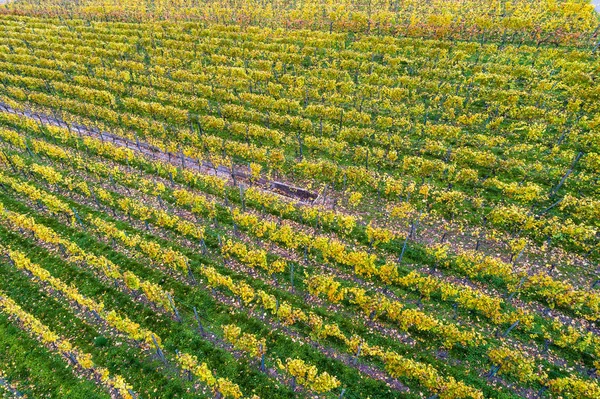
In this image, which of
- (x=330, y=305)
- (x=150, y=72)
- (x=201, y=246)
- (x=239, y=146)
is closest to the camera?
(x=330, y=305)

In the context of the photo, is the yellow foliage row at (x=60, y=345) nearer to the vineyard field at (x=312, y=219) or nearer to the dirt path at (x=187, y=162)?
the vineyard field at (x=312, y=219)

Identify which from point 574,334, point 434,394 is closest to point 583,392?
point 574,334

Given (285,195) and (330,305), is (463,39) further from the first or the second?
(330,305)

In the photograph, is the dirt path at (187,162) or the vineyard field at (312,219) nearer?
the vineyard field at (312,219)

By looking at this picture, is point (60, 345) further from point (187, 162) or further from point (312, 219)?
point (187, 162)

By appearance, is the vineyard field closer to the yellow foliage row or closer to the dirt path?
the yellow foliage row

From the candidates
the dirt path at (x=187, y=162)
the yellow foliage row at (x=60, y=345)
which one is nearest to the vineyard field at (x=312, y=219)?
the yellow foliage row at (x=60, y=345)

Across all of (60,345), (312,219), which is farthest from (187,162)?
(60,345)

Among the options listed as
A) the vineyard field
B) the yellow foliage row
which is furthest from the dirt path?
the yellow foliage row

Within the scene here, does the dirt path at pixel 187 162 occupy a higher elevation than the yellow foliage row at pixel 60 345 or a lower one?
higher
